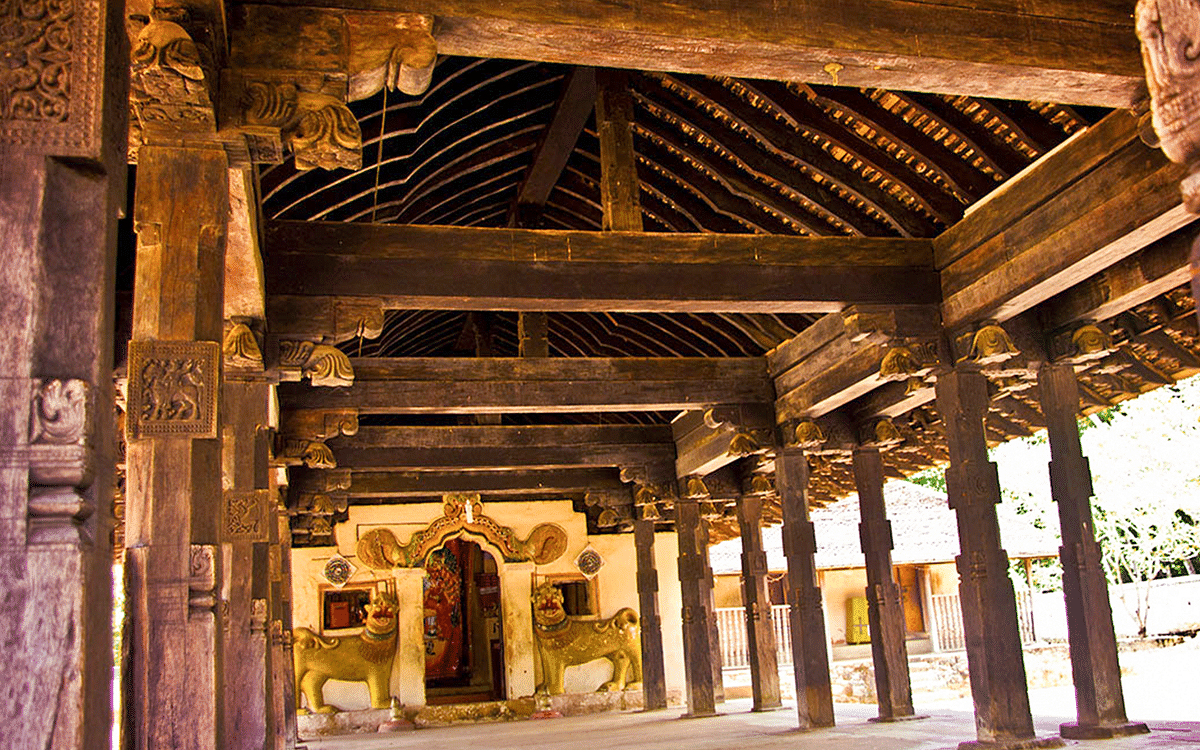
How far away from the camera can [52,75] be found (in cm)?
247

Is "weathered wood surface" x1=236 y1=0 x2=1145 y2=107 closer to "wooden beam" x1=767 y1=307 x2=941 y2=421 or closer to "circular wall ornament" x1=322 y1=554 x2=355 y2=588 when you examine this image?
"wooden beam" x1=767 y1=307 x2=941 y2=421

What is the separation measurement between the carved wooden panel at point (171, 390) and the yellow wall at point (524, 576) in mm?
12830

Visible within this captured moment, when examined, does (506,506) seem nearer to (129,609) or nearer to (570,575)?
(570,575)

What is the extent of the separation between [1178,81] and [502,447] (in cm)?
1156

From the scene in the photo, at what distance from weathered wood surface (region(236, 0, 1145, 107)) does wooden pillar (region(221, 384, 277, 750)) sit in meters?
3.03

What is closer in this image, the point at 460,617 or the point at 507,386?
the point at 507,386

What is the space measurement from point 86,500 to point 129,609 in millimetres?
1774

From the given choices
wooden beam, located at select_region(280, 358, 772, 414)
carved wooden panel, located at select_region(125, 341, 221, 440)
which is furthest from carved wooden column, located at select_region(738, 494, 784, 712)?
carved wooden panel, located at select_region(125, 341, 221, 440)

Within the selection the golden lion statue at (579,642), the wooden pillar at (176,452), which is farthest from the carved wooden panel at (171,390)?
the golden lion statue at (579,642)

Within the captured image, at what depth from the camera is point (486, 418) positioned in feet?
47.9

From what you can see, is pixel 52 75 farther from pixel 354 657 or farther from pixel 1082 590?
pixel 354 657

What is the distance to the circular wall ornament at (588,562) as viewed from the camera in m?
17.5

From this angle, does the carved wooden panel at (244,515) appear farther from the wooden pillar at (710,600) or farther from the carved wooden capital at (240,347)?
the wooden pillar at (710,600)

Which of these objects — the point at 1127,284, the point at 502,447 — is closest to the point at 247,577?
the point at 1127,284
